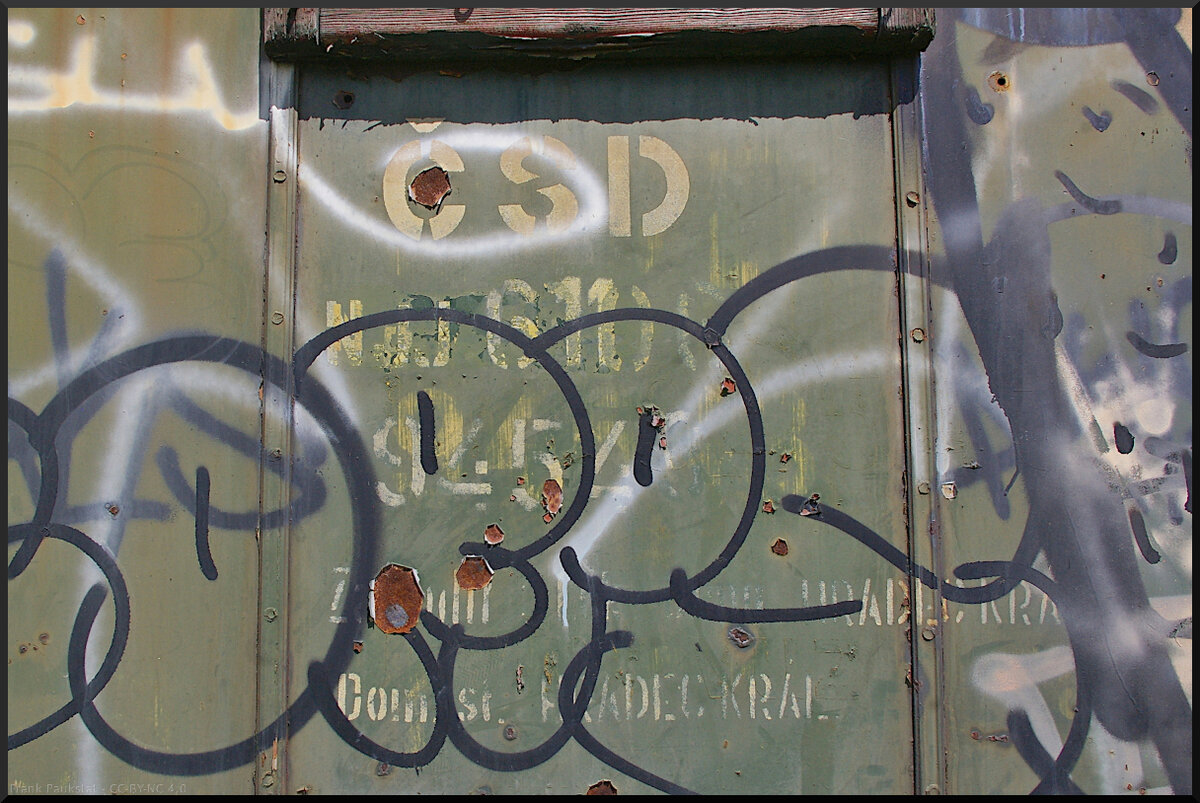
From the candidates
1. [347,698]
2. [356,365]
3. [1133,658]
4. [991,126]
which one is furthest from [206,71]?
[1133,658]

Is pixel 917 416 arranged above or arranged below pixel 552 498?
above

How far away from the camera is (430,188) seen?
1643 mm

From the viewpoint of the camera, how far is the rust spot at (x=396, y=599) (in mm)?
1585

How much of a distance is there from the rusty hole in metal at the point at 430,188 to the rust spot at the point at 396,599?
0.83 meters

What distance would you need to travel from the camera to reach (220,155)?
1.65m

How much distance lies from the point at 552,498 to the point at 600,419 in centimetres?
21

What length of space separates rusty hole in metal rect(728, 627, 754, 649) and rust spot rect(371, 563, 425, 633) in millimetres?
702

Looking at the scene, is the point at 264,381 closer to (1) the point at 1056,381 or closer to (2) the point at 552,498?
(2) the point at 552,498

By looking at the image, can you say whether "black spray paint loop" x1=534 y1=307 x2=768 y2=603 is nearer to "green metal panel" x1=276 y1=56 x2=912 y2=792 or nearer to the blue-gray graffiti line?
"green metal panel" x1=276 y1=56 x2=912 y2=792

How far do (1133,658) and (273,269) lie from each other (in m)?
2.13

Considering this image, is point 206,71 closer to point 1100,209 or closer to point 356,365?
point 356,365

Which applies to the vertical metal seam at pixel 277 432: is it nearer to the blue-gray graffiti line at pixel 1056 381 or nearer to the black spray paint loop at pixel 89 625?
the black spray paint loop at pixel 89 625

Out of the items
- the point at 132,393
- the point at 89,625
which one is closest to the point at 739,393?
the point at 132,393

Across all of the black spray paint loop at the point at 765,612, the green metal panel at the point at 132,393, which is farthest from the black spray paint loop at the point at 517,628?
the green metal panel at the point at 132,393
